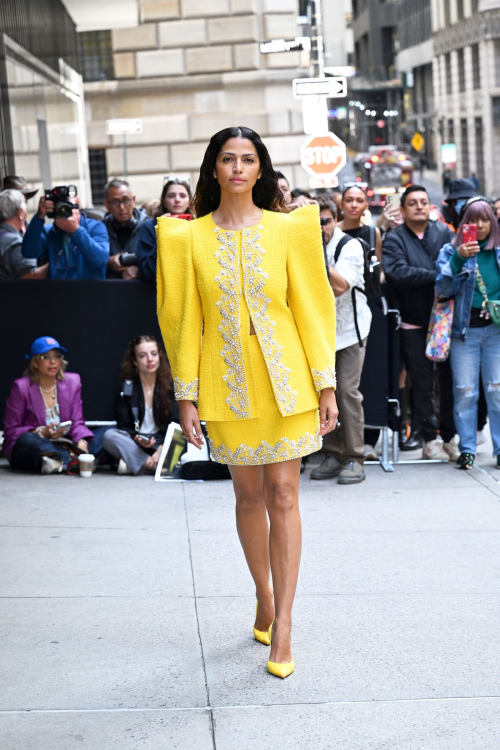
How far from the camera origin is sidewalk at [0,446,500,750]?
391 cm

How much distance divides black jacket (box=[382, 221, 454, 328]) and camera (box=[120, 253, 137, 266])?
2024 millimetres

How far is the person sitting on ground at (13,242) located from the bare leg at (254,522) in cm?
526

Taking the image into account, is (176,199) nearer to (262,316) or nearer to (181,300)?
(181,300)

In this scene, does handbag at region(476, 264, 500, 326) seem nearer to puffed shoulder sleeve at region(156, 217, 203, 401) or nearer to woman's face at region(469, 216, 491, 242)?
woman's face at region(469, 216, 491, 242)

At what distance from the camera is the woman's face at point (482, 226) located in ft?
26.9

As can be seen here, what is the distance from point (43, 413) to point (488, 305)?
345 cm

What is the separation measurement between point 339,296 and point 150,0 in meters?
13.7

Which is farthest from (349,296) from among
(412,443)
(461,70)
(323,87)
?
(461,70)

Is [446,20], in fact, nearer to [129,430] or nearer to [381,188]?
[381,188]

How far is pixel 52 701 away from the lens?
13.6 ft

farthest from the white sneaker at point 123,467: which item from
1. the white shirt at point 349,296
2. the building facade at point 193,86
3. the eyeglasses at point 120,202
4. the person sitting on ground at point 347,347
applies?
the building facade at point 193,86

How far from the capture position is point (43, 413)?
8586mm

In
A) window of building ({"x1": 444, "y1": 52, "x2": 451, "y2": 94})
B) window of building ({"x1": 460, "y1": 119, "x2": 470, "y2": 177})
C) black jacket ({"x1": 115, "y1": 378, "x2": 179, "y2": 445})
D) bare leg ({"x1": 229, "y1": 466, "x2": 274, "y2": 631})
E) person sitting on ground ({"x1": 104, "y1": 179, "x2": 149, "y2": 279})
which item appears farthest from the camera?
window of building ({"x1": 444, "y1": 52, "x2": 451, "y2": 94})

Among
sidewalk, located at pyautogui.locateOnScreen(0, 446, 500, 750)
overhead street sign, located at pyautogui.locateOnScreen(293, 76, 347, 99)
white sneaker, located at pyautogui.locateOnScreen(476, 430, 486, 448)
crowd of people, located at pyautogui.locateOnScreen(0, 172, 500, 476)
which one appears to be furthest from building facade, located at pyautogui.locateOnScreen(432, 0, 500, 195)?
sidewalk, located at pyautogui.locateOnScreen(0, 446, 500, 750)
